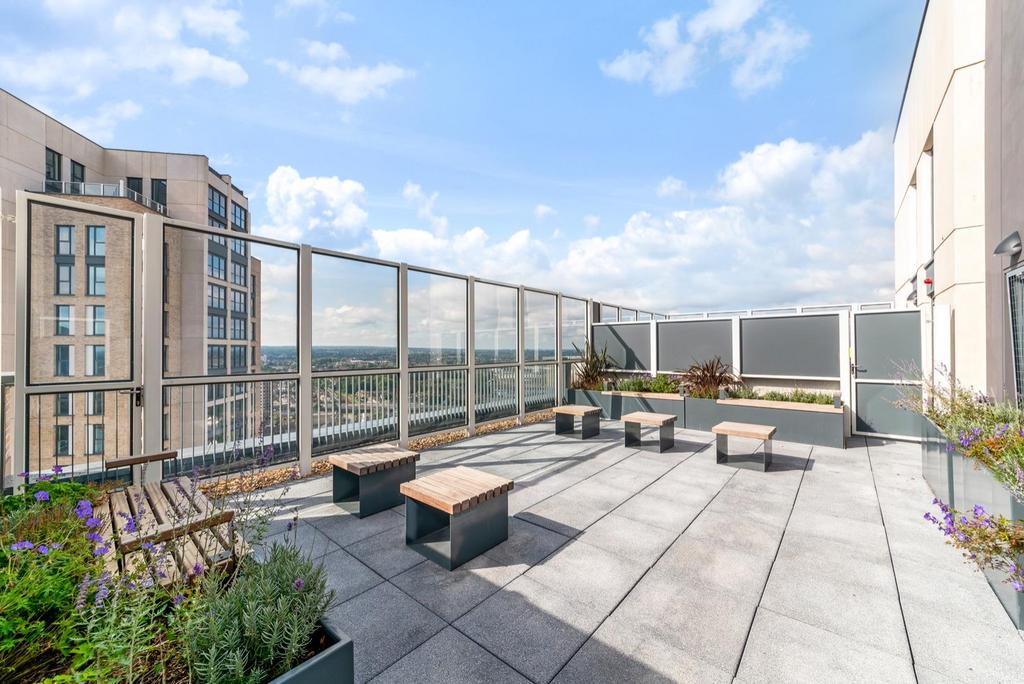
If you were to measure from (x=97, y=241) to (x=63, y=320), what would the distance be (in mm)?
1076

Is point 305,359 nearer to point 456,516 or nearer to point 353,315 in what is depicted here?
point 353,315

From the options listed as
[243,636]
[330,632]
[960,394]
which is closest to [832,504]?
[960,394]

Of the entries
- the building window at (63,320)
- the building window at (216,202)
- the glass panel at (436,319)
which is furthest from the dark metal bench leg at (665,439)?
the building window at (216,202)

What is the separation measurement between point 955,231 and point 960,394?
2.35 m

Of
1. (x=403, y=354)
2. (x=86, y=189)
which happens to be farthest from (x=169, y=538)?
(x=86, y=189)

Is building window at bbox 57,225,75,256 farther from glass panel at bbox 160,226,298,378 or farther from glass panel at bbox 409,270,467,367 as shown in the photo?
glass panel at bbox 409,270,467,367

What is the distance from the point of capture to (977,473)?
270 centimetres

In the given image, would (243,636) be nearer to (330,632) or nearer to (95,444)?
(330,632)

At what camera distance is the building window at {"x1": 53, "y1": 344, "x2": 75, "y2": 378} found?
3.35 meters

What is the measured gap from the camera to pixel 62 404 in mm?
3475

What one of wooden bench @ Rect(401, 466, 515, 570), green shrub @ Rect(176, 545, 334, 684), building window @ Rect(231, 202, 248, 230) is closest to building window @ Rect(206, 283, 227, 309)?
wooden bench @ Rect(401, 466, 515, 570)

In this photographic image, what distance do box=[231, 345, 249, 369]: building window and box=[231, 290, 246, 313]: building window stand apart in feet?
1.59

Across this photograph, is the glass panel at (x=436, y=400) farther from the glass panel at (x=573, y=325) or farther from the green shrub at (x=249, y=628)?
the green shrub at (x=249, y=628)

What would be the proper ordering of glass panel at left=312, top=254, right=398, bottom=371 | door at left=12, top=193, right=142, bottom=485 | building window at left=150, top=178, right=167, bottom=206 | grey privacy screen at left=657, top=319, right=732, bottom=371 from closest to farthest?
door at left=12, top=193, right=142, bottom=485, glass panel at left=312, top=254, right=398, bottom=371, grey privacy screen at left=657, top=319, right=732, bottom=371, building window at left=150, top=178, right=167, bottom=206
